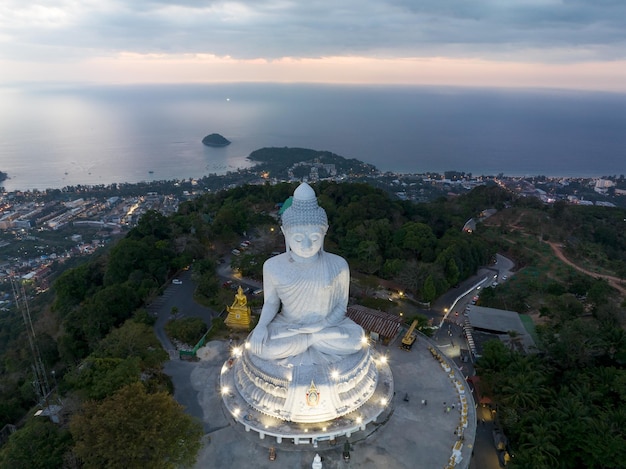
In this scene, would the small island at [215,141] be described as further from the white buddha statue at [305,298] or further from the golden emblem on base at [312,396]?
the golden emblem on base at [312,396]

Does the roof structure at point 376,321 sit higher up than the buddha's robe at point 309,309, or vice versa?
the buddha's robe at point 309,309

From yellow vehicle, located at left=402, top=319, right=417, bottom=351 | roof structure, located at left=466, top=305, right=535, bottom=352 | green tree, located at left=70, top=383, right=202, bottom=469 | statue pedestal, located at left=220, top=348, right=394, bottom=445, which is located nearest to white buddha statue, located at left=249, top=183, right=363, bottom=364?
statue pedestal, located at left=220, top=348, right=394, bottom=445

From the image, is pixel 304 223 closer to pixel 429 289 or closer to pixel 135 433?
pixel 135 433

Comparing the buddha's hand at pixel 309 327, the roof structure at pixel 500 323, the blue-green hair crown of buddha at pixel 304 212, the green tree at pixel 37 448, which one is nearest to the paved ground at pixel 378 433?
the buddha's hand at pixel 309 327

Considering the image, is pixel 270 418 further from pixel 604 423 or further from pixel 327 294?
pixel 604 423

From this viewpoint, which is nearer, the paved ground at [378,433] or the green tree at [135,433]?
the green tree at [135,433]

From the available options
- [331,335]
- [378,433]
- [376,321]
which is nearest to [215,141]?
[376,321]

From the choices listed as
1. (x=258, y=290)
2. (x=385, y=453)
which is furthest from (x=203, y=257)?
(x=385, y=453)
